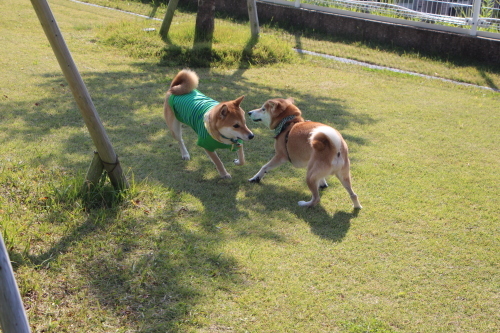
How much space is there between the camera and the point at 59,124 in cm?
570

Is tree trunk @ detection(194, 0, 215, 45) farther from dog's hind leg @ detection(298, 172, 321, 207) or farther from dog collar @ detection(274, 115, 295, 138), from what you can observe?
dog's hind leg @ detection(298, 172, 321, 207)

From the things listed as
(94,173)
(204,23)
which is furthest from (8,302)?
(204,23)

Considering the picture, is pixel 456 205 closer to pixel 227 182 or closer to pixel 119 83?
pixel 227 182

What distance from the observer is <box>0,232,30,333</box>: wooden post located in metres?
1.98

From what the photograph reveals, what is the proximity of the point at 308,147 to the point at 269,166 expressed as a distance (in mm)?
544

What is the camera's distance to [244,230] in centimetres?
387

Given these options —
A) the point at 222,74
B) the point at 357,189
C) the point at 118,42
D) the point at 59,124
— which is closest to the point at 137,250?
the point at 357,189

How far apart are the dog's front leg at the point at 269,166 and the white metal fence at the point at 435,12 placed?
7.68m

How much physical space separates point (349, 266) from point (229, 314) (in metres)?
1.04

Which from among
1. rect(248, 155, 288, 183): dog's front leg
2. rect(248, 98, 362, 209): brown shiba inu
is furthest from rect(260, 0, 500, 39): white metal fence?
rect(248, 155, 288, 183): dog's front leg

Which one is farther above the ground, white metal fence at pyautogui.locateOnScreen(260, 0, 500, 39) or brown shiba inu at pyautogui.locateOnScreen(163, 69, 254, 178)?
white metal fence at pyautogui.locateOnScreen(260, 0, 500, 39)

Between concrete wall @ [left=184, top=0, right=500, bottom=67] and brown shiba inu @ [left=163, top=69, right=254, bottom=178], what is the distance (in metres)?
7.43

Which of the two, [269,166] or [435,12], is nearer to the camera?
[269,166]

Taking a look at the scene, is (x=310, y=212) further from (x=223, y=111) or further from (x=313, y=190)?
(x=223, y=111)
